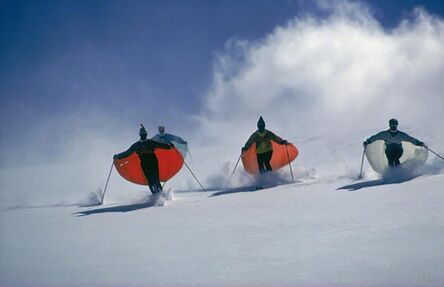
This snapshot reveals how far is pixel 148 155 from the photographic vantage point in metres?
10.9

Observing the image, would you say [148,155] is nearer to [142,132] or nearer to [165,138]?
[142,132]

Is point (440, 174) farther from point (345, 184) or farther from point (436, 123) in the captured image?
point (436, 123)

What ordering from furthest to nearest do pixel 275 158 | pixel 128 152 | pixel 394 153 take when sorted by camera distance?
pixel 275 158 < pixel 394 153 < pixel 128 152

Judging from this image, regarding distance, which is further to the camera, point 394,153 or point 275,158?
point 275,158

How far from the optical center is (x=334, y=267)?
409 centimetres

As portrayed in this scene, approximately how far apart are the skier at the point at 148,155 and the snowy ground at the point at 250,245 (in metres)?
2.18

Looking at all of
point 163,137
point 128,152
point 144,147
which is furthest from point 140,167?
point 163,137

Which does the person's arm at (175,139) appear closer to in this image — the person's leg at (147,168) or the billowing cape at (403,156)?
the person's leg at (147,168)

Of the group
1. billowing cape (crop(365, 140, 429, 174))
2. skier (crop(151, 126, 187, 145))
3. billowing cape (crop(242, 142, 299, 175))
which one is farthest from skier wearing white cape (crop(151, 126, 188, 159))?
billowing cape (crop(365, 140, 429, 174))

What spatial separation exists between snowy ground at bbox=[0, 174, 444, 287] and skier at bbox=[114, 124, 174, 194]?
2.18 meters

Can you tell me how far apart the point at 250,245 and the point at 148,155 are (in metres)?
6.14

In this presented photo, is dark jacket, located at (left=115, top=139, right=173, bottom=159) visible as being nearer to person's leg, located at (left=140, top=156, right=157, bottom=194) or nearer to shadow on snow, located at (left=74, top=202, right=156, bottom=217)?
person's leg, located at (left=140, top=156, right=157, bottom=194)

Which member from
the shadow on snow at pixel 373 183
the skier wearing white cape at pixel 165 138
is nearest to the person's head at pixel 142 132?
the shadow on snow at pixel 373 183

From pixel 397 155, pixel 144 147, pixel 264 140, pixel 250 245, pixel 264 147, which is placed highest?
pixel 264 140
